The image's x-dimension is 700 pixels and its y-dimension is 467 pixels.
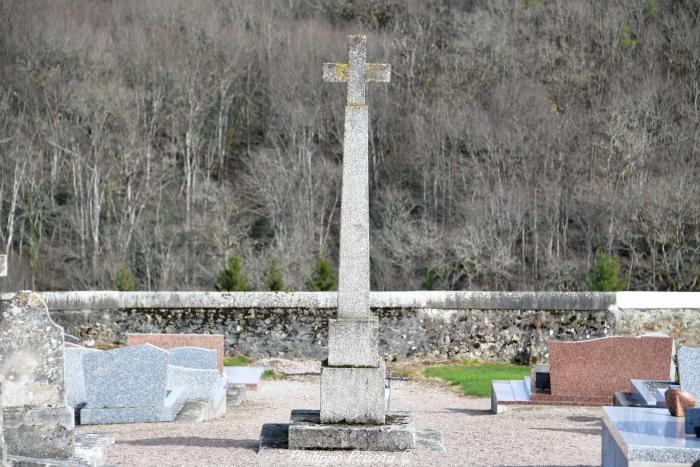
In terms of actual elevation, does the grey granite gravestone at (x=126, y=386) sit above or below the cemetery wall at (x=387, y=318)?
above

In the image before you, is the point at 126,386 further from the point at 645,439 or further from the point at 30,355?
the point at 645,439

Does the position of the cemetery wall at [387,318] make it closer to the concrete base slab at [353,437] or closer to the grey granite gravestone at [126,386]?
the grey granite gravestone at [126,386]

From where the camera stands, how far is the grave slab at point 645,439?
8.98 meters

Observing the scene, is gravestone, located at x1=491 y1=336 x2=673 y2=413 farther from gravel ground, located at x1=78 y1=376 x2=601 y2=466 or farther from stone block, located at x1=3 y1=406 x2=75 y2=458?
stone block, located at x1=3 y1=406 x2=75 y2=458

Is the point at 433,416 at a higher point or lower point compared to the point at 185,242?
higher

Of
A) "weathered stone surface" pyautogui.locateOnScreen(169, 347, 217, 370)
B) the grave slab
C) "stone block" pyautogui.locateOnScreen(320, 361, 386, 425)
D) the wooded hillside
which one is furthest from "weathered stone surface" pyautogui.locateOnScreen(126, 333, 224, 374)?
the wooded hillside

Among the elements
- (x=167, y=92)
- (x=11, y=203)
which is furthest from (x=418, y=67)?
(x=11, y=203)

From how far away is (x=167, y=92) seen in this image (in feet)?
155

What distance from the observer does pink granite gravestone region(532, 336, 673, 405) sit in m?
16.5

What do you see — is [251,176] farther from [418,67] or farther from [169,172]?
[418,67]

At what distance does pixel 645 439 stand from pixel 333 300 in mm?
15310

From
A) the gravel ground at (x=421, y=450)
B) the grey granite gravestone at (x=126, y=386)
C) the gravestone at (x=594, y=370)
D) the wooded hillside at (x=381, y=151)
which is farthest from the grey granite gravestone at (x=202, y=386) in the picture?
the wooded hillside at (x=381, y=151)

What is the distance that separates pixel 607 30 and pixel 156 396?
3956 cm

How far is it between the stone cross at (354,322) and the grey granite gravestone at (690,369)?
12.5ft
